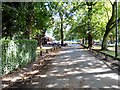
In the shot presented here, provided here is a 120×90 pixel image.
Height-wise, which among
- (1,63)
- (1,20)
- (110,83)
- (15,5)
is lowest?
(110,83)

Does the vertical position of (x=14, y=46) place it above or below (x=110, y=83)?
above

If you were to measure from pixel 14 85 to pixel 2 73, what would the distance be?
67.3 inches

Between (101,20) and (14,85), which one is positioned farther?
(101,20)

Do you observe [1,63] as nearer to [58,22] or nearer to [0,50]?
[0,50]

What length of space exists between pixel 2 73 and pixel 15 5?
452 inches

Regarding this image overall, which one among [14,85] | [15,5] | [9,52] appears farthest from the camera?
[15,5]

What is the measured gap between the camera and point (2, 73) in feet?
36.1

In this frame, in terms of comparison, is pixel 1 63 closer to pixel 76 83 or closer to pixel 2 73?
pixel 2 73

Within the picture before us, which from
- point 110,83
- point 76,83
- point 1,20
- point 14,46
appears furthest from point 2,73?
point 1,20

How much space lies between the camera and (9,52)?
1229 centimetres

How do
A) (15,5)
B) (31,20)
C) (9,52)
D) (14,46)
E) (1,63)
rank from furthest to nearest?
(31,20), (15,5), (14,46), (9,52), (1,63)

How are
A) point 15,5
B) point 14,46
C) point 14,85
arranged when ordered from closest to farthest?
1. point 14,85
2. point 14,46
3. point 15,5

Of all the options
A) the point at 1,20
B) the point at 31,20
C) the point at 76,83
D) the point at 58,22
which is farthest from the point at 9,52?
the point at 58,22

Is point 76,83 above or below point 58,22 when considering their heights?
below
